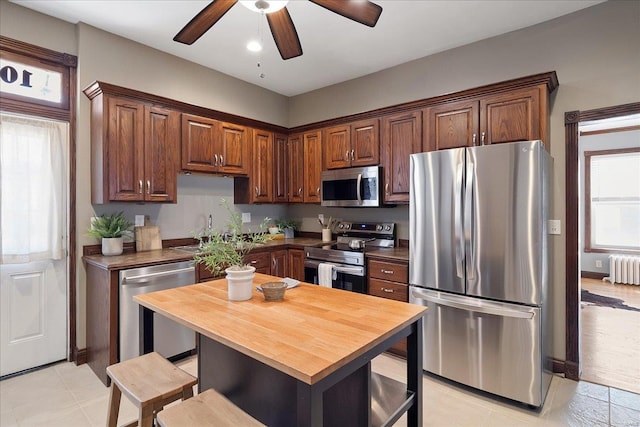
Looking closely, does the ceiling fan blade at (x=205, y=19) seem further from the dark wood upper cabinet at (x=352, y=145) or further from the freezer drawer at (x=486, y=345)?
the freezer drawer at (x=486, y=345)

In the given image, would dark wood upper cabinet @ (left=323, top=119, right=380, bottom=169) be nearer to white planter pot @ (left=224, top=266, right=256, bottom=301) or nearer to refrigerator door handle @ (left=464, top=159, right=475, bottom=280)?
refrigerator door handle @ (left=464, top=159, right=475, bottom=280)

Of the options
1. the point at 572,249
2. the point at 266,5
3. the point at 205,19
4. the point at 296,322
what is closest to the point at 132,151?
the point at 205,19

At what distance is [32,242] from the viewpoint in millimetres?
2836

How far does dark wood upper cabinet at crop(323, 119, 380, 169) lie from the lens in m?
3.71

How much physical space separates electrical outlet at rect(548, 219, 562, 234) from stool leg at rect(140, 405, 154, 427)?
3092mm

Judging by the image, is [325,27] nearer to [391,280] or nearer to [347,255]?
[347,255]

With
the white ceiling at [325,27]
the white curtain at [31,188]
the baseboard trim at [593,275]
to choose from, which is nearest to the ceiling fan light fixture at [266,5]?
the white ceiling at [325,27]

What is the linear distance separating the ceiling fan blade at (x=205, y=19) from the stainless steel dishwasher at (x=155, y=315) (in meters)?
1.78

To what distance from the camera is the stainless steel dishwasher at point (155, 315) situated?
105 inches

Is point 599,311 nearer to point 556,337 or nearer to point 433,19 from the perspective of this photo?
point 556,337

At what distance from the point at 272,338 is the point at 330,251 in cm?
235

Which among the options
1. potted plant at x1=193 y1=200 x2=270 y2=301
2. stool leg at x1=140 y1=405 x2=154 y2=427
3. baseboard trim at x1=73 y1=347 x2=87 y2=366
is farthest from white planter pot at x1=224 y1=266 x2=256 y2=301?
baseboard trim at x1=73 y1=347 x2=87 y2=366

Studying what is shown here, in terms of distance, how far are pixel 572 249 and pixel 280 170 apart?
3.23 metres

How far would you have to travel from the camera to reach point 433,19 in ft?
9.53
